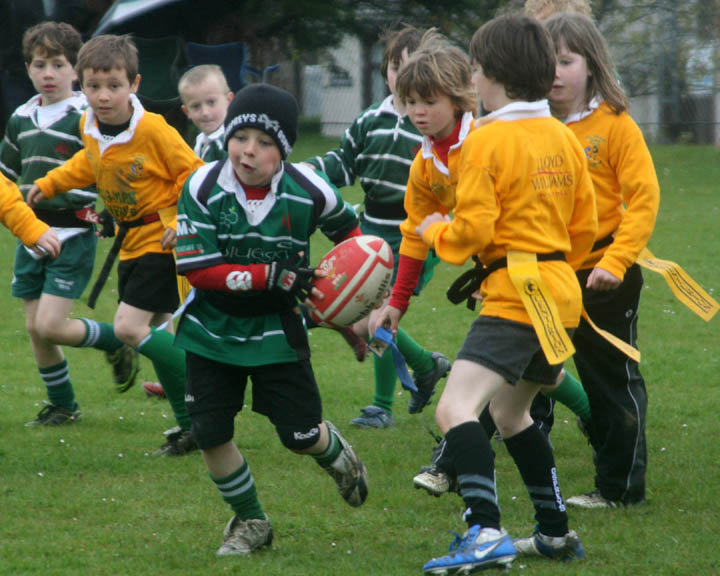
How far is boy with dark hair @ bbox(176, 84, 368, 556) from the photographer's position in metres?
4.13

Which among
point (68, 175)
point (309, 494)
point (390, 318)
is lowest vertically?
point (309, 494)

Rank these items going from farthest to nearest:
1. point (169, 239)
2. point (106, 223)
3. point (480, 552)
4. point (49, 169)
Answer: point (49, 169) < point (106, 223) < point (169, 239) < point (480, 552)

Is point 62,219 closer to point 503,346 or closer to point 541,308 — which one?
point 503,346

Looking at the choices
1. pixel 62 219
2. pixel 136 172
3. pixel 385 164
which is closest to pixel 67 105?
pixel 62 219

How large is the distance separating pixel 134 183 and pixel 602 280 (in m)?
2.63

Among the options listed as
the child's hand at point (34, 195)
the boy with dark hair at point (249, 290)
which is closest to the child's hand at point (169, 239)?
the child's hand at point (34, 195)

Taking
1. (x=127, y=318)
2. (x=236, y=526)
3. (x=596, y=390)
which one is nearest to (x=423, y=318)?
(x=127, y=318)

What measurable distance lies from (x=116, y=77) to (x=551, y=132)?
2.75 meters

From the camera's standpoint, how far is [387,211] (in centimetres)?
630

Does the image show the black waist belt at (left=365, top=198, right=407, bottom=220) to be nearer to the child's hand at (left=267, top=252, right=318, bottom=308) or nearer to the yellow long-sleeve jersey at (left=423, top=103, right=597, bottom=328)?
the child's hand at (left=267, top=252, right=318, bottom=308)

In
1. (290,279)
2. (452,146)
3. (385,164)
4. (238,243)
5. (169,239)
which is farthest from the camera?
(385,164)

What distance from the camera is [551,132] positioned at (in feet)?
12.4

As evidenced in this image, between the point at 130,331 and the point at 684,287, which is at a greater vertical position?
the point at 684,287

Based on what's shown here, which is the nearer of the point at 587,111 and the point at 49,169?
the point at 587,111
